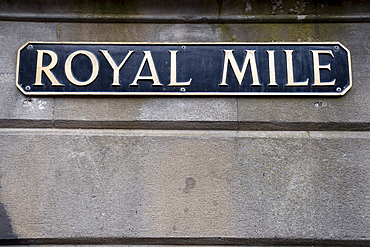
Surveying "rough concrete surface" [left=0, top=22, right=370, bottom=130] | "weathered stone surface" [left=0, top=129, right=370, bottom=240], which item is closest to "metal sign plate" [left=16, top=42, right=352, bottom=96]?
"rough concrete surface" [left=0, top=22, right=370, bottom=130]

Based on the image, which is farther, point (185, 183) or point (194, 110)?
point (194, 110)

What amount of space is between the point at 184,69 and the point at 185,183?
0.93 meters

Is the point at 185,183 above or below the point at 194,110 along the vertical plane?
below

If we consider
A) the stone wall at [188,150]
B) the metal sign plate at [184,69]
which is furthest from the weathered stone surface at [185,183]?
the metal sign plate at [184,69]

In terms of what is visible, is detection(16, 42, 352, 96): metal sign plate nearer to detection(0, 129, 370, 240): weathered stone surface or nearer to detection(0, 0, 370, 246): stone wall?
detection(0, 0, 370, 246): stone wall

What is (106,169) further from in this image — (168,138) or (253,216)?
(253,216)

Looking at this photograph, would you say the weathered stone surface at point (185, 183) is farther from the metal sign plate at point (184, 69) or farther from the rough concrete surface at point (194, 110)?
the metal sign plate at point (184, 69)

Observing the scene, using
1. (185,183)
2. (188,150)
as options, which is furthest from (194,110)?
(185,183)

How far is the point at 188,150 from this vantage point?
3.26 metres

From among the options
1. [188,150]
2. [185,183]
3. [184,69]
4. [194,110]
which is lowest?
[185,183]

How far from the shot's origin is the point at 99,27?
3.55 metres

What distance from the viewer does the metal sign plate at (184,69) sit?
133 inches

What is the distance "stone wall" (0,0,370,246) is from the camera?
3.12 m

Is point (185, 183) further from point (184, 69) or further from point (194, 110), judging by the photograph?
point (184, 69)
